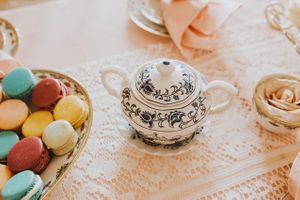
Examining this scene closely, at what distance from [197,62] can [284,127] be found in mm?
270

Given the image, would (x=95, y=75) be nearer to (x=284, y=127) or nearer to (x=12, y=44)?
(x=12, y=44)

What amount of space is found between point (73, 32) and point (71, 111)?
37cm

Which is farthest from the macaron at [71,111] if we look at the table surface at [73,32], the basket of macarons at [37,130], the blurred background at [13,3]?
the blurred background at [13,3]

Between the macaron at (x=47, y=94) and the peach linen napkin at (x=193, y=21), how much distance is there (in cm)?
35

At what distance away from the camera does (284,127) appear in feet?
2.22

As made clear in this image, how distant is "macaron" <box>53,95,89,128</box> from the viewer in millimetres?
610

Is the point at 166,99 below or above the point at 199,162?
above

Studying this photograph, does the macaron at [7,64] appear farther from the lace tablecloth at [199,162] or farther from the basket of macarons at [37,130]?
the lace tablecloth at [199,162]

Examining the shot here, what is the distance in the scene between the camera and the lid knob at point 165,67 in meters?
0.60

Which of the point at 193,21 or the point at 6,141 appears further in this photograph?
the point at 193,21

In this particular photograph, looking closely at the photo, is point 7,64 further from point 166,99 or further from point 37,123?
point 166,99

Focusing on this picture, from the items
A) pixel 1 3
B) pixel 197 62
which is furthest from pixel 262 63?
pixel 1 3

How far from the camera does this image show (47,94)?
625mm

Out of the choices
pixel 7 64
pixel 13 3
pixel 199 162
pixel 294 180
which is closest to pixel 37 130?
pixel 7 64
